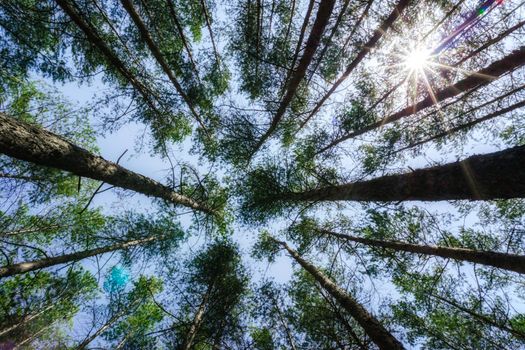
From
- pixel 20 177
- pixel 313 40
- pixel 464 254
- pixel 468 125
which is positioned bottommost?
pixel 20 177

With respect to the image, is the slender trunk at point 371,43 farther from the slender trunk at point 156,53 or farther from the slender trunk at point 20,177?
the slender trunk at point 20,177

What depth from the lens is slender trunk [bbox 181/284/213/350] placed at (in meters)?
5.54

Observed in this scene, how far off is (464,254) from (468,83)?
3.73m

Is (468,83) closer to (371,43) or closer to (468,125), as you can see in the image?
(468,125)

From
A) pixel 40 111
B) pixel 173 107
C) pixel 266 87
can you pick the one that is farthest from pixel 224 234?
pixel 40 111

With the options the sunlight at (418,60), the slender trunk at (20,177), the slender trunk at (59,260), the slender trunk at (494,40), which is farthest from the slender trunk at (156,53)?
the slender trunk at (494,40)

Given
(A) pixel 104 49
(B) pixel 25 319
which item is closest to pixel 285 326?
(A) pixel 104 49

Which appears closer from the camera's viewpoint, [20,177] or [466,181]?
[466,181]

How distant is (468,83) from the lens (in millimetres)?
5633

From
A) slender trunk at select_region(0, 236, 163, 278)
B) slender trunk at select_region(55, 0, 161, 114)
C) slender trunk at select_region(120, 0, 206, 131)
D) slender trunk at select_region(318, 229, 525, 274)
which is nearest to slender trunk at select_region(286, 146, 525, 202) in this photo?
slender trunk at select_region(318, 229, 525, 274)

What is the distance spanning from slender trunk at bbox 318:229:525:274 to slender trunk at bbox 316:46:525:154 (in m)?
3.21

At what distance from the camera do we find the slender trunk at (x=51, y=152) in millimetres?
2391

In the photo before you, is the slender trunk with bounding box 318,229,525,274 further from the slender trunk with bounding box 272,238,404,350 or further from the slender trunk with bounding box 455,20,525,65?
the slender trunk with bounding box 455,20,525,65

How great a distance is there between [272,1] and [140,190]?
573cm
